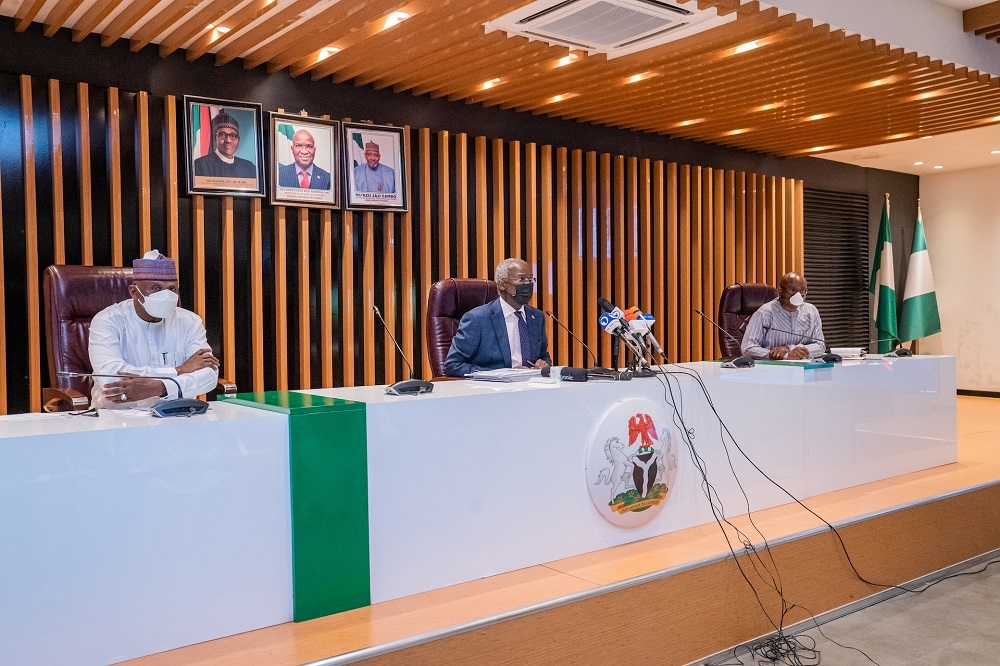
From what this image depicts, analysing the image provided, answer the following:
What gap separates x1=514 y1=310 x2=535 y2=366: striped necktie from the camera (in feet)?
13.5

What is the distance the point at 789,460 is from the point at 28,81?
408cm

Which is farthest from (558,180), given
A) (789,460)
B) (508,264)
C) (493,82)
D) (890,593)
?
(890,593)

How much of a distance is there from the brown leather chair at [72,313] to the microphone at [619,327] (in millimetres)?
1585

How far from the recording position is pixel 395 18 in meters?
4.13

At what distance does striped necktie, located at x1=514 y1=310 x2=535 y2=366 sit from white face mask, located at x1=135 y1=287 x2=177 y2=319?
1624mm

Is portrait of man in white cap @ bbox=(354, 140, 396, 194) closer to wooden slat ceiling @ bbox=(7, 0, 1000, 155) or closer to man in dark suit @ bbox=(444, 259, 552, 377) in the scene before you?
wooden slat ceiling @ bbox=(7, 0, 1000, 155)

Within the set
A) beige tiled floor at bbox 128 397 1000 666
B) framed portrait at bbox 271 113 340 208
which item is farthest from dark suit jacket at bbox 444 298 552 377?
framed portrait at bbox 271 113 340 208

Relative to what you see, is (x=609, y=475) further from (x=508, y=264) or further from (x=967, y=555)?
(x=967, y=555)

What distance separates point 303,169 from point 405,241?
0.84 m

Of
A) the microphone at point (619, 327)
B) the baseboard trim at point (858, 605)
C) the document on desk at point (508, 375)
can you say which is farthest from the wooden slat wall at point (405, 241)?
the baseboard trim at point (858, 605)

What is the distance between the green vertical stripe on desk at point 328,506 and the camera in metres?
2.22

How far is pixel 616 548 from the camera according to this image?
2908 mm

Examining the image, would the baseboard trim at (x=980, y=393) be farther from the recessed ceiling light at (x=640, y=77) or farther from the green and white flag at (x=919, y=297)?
the recessed ceiling light at (x=640, y=77)

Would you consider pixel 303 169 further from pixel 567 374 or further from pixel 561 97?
pixel 567 374
